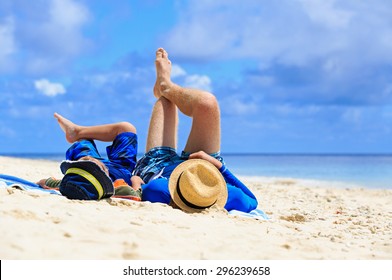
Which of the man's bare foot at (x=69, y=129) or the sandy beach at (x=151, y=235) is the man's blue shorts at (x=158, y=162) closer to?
the sandy beach at (x=151, y=235)

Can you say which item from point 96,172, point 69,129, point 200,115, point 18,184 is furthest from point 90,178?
point 69,129

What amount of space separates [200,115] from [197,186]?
69 cm

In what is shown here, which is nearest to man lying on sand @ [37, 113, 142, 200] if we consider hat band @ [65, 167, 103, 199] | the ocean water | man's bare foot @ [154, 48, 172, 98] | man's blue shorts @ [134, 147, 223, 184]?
hat band @ [65, 167, 103, 199]

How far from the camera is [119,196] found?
4277 millimetres

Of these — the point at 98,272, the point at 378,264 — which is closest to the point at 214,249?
the point at 98,272

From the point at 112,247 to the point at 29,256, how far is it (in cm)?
44

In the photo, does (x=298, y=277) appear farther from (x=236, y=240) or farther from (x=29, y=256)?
(x=29, y=256)

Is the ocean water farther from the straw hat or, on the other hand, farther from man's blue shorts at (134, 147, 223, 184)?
the straw hat

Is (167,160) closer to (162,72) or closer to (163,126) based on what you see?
(163,126)

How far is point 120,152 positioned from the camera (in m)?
5.02

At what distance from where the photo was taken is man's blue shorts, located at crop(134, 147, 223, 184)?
15.4ft

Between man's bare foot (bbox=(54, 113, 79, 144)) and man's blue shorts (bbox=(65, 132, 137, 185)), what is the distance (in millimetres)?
290

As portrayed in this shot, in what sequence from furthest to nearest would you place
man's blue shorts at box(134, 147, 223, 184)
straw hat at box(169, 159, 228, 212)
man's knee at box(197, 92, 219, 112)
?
man's blue shorts at box(134, 147, 223, 184) → man's knee at box(197, 92, 219, 112) → straw hat at box(169, 159, 228, 212)

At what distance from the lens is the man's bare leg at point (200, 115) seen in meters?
4.51
